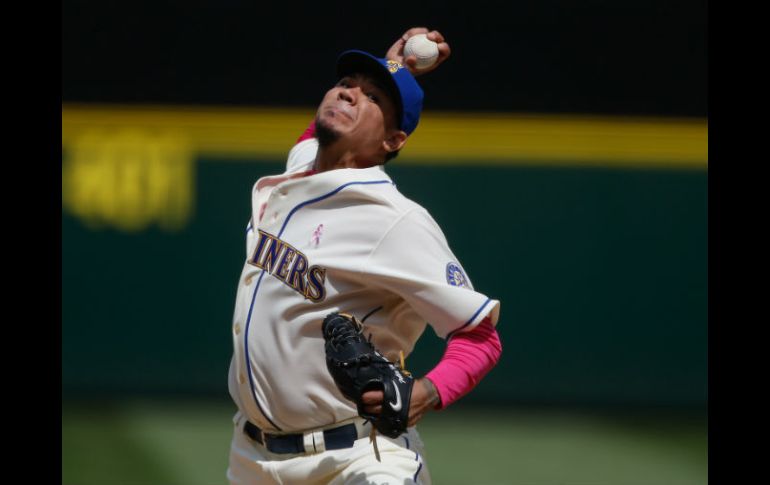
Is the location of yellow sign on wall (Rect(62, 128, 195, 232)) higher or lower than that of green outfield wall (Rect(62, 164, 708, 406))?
higher

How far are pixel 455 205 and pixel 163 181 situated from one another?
5.17 ft

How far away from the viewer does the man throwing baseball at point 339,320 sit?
2621 mm

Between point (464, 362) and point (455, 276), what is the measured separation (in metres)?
0.22

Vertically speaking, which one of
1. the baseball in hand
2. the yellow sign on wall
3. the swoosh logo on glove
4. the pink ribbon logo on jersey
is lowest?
the swoosh logo on glove

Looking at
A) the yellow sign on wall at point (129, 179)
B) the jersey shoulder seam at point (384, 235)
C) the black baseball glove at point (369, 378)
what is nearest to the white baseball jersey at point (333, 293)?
the jersey shoulder seam at point (384, 235)

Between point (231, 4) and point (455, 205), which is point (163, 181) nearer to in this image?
point (231, 4)

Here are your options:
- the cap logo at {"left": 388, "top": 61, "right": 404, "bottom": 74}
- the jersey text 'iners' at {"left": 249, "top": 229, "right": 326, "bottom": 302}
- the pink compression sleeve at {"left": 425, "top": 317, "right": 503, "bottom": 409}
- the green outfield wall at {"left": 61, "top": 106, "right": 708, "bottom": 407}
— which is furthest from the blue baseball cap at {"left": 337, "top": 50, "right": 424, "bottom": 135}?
the green outfield wall at {"left": 61, "top": 106, "right": 708, "bottom": 407}

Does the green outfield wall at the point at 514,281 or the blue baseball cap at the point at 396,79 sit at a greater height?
the blue baseball cap at the point at 396,79

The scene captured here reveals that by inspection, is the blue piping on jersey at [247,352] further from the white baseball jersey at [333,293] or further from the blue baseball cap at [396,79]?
the blue baseball cap at [396,79]

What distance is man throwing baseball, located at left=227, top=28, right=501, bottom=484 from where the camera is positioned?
2.62 meters

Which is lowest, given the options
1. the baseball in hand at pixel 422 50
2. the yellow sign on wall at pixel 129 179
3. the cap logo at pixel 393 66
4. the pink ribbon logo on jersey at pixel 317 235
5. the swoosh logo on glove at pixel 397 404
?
the swoosh logo on glove at pixel 397 404

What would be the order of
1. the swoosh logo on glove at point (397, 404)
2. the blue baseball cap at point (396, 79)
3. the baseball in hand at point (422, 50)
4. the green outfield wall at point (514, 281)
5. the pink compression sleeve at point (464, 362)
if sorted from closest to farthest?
the swoosh logo on glove at point (397, 404)
the pink compression sleeve at point (464, 362)
the blue baseball cap at point (396, 79)
the baseball in hand at point (422, 50)
the green outfield wall at point (514, 281)

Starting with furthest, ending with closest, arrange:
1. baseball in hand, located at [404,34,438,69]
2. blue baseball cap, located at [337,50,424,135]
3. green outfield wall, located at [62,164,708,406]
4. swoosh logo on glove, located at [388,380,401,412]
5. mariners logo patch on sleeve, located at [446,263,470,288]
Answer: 1. green outfield wall, located at [62,164,708,406]
2. baseball in hand, located at [404,34,438,69]
3. blue baseball cap, located at [337,50,424,135]
4. mariners logo patch on sleeve, located at [446,263,470,288]
5. swoosh logo on glove, located at [388,380,401,412]

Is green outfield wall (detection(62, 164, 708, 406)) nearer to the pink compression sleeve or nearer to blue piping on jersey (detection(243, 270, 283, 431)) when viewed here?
blue piping on jersey (detection(243, 270, 283, 431))
